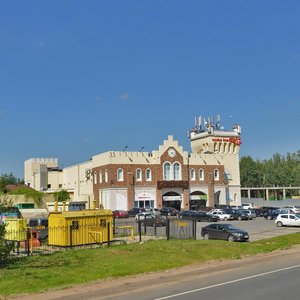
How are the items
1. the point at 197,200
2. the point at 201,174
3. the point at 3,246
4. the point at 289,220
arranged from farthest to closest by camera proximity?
the point at 201,174 < the point at 197,200 < the point at 289,220 < the point at 3,246

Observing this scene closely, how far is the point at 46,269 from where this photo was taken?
1766 cm

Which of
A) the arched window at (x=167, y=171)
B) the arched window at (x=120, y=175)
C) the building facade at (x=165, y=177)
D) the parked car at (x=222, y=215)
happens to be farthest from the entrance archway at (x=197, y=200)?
the parked car at (x=222, y=215)

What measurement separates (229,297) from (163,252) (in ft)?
30.8

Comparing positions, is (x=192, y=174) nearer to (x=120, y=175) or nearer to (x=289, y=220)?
(x=120, y=175)

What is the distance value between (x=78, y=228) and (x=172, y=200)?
5576 cm

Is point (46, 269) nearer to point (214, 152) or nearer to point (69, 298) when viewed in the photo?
point (69, 298)

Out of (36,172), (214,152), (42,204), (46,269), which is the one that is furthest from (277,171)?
(46,269)

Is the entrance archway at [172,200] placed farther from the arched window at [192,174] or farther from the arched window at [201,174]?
the arched window at [201,174]

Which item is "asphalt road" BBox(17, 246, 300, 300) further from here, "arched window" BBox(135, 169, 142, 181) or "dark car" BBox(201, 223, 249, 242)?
"arched window" BBox(135, 169, 142, 181)

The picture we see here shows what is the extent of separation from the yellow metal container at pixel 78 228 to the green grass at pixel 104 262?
9.24ft

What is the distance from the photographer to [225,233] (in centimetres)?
3466

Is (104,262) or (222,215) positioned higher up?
(104,262)

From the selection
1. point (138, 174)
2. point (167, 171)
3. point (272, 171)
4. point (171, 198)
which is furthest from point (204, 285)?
point (272, 171)

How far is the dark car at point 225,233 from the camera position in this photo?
33656 millimetres
